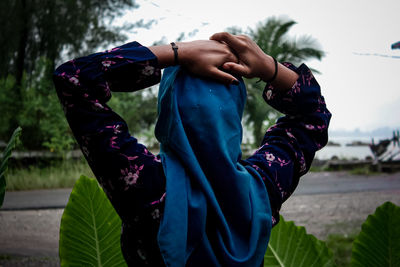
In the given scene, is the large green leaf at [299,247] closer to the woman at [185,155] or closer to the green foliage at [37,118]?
the woman at [185,155]

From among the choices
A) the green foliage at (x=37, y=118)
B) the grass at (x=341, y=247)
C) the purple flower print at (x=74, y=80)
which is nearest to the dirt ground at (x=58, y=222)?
the grass at (x=341, y=247)

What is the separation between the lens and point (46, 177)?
641 centimetres

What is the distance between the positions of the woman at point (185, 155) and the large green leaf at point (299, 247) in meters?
0.33

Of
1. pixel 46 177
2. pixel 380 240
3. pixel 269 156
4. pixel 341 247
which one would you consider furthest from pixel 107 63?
pixel 46 177

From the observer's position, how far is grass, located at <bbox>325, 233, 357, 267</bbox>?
222 centimetres

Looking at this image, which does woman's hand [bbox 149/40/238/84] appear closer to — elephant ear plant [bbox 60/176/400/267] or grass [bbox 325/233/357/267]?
elephant ear plant [bbox 60/176/400/267]

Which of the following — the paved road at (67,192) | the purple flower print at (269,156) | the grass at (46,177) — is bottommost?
the grass at (46,177)

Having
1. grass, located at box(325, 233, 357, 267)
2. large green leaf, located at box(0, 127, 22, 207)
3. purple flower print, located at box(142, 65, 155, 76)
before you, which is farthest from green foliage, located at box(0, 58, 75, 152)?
purple flower print, located at box(142, 65, 155, 76)

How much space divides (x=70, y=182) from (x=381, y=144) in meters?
8.52

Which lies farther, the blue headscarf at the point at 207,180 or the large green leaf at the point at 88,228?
the large green leaf at the point at 88,228

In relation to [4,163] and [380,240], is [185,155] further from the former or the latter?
[380,240]

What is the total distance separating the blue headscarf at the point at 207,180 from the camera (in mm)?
601

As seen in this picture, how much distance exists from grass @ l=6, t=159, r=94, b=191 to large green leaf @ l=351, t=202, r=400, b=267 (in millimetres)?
5300

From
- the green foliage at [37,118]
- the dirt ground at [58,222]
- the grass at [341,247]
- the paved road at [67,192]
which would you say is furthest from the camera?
the green foliage at [37,118]
